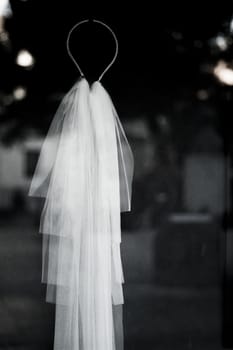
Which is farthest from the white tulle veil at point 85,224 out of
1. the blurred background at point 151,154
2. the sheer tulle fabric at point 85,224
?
the blurred background at point 151,154

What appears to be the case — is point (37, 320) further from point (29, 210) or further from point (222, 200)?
point (222, 200)

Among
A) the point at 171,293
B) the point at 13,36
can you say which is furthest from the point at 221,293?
the point at 13,36

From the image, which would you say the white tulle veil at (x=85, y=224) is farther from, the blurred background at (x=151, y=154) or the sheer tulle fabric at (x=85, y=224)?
the blurred background at (x=151, y=154)

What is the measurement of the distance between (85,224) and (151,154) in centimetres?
86

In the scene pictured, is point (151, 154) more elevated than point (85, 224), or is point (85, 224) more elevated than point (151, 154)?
point (151, 154)

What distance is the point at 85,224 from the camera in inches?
106

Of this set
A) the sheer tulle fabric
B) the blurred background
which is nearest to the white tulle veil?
→ the sheer tulle fabric

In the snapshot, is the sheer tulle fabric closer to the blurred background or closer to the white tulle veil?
the white tulle veil

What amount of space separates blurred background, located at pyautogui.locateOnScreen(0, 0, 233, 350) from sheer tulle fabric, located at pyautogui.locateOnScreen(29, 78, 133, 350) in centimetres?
50

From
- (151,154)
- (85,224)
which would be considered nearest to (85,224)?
(85,224)

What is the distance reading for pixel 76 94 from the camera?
8.96 ft

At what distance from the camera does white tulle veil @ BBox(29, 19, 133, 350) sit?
2.65 meters

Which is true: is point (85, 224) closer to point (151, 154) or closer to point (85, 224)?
point (85, 224)

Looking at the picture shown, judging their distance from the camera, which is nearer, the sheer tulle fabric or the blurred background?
the sheer tulle fabric
